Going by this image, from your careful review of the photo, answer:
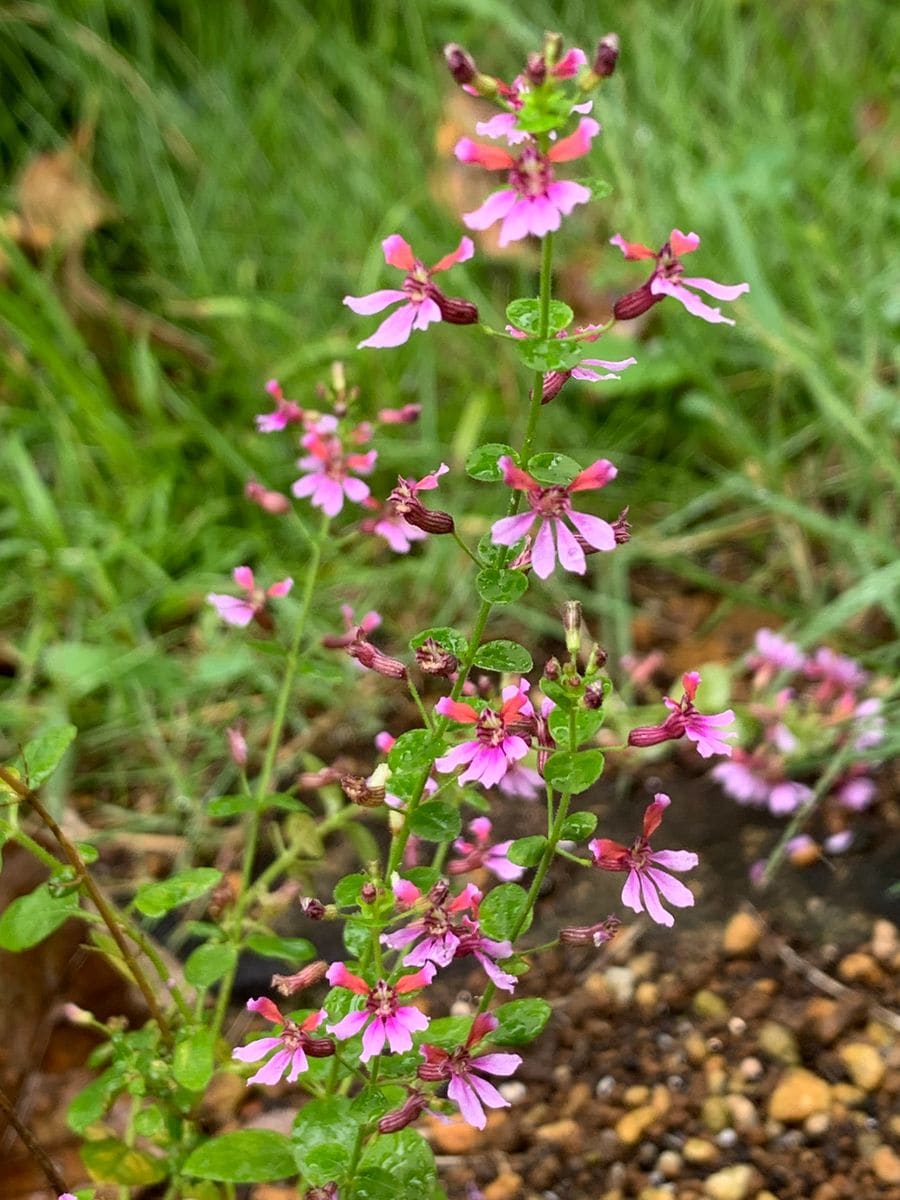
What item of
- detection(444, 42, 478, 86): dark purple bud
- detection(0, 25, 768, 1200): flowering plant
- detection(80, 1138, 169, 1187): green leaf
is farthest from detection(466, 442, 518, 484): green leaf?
detection(80, 1138, 169, 1187): green leaf

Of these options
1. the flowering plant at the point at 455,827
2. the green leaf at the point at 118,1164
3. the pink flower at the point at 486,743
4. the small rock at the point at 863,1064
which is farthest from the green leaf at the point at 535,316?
the small rock at the point at 863,1064

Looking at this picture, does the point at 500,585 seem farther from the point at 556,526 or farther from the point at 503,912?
the point at 503,912

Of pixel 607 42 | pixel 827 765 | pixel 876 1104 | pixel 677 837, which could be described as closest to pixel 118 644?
pixel 677 837

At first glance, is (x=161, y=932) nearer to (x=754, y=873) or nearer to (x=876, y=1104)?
(x=754, y=873)

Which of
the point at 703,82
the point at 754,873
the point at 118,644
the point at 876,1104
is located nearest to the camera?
the point at 876,1104

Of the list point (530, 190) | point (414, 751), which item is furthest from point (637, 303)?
point (414, 751)
